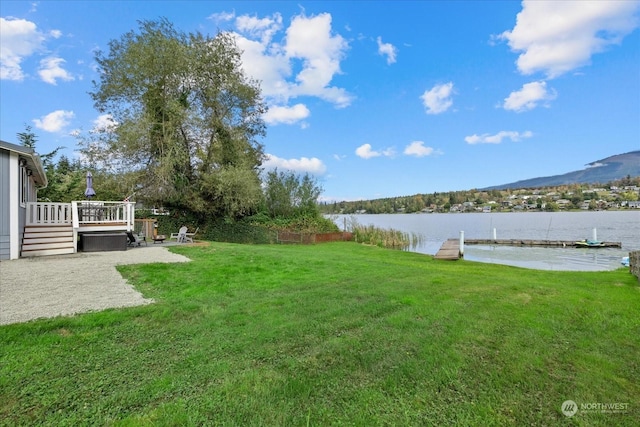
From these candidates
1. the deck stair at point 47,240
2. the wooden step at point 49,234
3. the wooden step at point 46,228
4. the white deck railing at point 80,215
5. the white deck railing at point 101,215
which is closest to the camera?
the deck stair at point 47,240

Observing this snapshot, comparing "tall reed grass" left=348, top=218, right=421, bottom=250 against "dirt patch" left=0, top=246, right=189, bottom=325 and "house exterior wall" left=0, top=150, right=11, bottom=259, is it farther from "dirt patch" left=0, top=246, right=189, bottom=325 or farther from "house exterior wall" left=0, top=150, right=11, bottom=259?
"house exterior wall" left=0, top=150, right=11, bottom=259

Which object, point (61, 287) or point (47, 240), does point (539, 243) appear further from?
point (47, 240)

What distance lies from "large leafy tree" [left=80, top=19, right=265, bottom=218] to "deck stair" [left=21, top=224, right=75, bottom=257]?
21.2 ft

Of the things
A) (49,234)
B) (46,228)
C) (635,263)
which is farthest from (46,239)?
(635,263)

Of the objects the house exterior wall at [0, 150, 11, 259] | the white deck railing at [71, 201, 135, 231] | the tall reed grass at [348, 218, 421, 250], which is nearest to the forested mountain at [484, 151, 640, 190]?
the tall reed grass at [348, 218, 421, 250]

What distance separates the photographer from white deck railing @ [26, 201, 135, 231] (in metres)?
10.3

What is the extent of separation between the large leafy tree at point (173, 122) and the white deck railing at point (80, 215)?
16.5 feet

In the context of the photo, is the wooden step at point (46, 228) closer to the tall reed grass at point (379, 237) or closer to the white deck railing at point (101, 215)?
the white deck railing at point (101, 215)

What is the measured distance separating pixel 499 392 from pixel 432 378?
1.53ft

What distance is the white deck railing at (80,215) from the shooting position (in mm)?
10320

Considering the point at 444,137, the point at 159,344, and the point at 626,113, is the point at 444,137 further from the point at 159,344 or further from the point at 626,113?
the point at 159,344

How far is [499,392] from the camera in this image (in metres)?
2.40

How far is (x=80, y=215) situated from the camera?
11.3 meters

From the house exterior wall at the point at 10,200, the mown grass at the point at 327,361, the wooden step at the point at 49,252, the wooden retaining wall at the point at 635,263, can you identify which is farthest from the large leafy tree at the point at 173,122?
the wooden retaining wall at the point at 635,263
